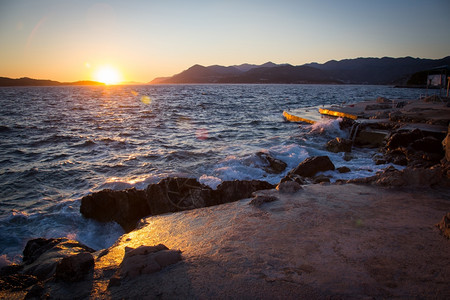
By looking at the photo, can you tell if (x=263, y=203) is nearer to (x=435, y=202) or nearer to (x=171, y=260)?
(x=171, y=260)

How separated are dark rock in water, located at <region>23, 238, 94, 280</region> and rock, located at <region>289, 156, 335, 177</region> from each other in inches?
265

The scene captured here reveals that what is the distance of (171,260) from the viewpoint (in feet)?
10.6

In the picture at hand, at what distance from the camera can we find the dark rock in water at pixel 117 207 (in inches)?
262

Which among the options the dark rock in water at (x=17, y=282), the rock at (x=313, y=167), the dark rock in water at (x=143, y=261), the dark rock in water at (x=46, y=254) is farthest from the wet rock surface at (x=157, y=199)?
the dark rock in water at (x=143, y=261)

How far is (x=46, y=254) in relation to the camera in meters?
4.37

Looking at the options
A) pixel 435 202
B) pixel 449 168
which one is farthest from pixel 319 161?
pixel 435 202

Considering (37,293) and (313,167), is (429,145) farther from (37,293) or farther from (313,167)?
(37,293)

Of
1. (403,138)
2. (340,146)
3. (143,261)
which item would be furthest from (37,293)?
(403,138)

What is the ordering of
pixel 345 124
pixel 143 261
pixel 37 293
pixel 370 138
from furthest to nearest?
pixel 345 124, pixel 370 138, pixel 143 261, pixel 37 293

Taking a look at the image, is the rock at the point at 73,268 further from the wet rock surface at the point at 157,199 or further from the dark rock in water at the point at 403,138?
the dark rock in water at the point at 403,138

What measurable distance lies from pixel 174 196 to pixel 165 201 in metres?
0.26

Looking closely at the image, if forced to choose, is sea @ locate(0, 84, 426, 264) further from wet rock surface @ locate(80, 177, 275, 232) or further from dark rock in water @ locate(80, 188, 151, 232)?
wet rock surface @ locate(80, 177, 275, 232)

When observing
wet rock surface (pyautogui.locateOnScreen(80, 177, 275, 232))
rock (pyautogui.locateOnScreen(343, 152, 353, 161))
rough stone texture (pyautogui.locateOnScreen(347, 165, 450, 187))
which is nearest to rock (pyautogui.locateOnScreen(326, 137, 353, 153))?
rock (pyautogui.locateOnScreen(343, 152, 353, 161))

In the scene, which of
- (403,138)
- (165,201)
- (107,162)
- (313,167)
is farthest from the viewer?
(107,162)
